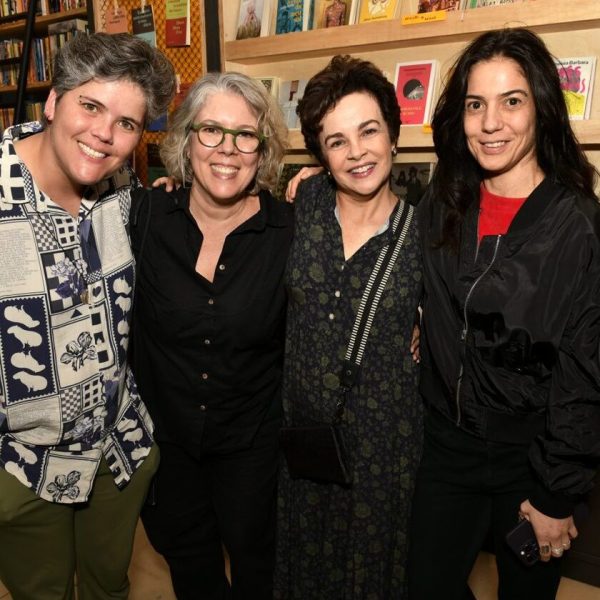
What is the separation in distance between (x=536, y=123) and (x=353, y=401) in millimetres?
852

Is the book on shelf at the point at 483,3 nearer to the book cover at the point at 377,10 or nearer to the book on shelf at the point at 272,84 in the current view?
the book cover at the point at 377,10

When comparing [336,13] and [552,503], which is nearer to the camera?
[552,503]

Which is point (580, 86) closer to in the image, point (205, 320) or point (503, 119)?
point (503, 119)

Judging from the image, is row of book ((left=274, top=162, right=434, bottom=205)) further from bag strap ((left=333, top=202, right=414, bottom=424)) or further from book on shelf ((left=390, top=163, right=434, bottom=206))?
bag strap ((left=333, top=202, right=414, bottom=424))

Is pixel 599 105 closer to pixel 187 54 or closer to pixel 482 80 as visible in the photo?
pixel 482 80

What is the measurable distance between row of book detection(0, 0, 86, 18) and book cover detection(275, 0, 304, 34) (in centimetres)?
194

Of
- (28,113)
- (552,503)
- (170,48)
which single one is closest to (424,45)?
(170,48)

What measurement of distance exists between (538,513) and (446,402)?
34cm

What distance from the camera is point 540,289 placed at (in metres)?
1.32

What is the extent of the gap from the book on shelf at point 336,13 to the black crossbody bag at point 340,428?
121 cm

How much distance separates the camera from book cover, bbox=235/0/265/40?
266 centimetres

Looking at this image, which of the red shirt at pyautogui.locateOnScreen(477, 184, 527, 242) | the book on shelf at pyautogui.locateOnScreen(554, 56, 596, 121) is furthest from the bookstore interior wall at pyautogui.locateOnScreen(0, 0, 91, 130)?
the red shirt at pyautogui.locateOnScreen(477, 184, 527, 242)

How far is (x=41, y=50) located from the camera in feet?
14.4

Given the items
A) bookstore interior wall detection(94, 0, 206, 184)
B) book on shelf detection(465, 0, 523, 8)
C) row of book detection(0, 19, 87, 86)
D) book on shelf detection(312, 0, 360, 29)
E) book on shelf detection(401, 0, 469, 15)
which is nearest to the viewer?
book on shelf detection(465, 0, 523, 8)
